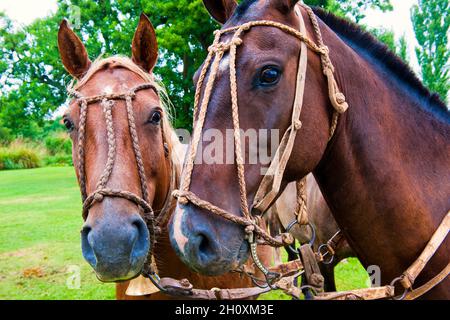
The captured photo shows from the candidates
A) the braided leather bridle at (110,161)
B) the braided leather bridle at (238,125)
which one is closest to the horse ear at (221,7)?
the braided leather bridle at (238,125)

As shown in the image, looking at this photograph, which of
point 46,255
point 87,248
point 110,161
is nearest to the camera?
point 87,248

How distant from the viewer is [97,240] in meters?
1.74

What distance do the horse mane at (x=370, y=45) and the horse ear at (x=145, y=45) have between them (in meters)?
1.16

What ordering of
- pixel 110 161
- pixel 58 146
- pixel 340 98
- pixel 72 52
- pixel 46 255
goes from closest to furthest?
pixel 340 98, pixel 110 161, pixel 72 52, pixel 46 255, pixel 58 146

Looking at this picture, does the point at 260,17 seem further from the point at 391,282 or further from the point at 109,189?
the point at 391,282

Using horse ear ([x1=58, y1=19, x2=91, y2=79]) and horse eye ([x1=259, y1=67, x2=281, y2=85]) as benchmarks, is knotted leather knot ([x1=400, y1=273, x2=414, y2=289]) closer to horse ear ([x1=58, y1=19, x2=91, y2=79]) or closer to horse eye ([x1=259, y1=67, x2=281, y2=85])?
horse eye ([x1=259, y1=67, x2=281, y2=85])

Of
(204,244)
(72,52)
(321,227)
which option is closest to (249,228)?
(204,244)

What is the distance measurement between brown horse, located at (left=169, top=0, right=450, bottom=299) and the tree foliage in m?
9.74

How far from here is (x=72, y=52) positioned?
2.58 meters

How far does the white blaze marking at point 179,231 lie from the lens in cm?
140

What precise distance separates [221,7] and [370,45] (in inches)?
34.6

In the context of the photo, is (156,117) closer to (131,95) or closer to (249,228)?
(131,95)

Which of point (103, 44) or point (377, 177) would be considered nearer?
point (377, 177)

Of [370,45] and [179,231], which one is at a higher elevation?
[370,45]
